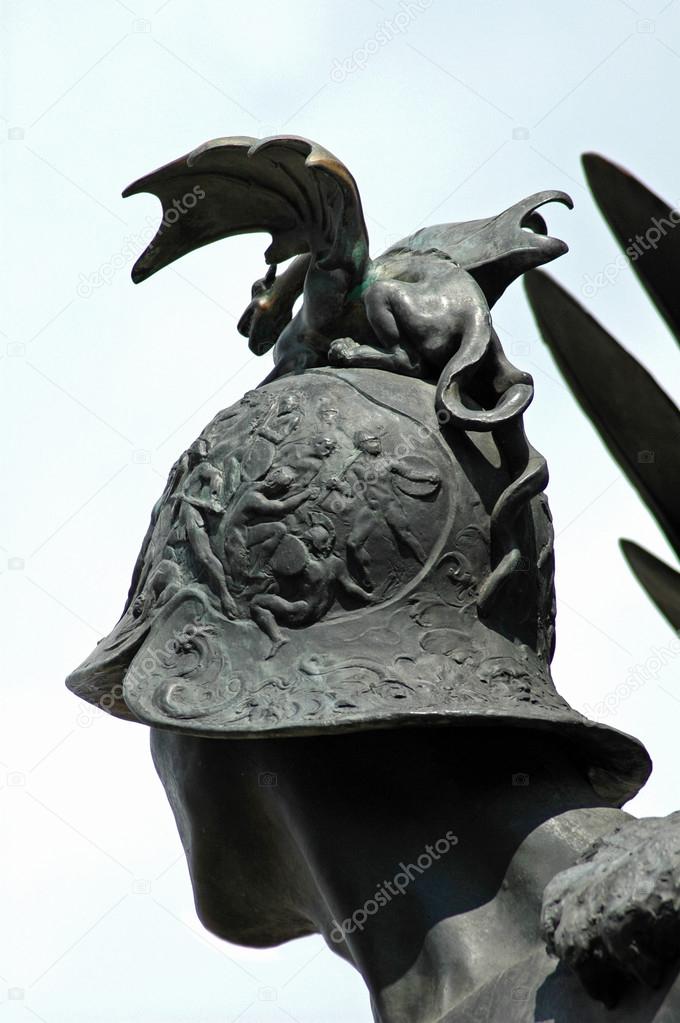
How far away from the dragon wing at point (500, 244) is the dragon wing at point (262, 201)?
189 millimetres

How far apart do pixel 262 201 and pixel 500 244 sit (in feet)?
2.42

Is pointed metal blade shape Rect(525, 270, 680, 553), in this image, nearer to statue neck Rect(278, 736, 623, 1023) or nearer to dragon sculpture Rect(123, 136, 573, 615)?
dragon sculpture Rect(123, 136, 573, 615)

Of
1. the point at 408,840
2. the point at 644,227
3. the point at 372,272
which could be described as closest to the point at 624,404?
the point at 644,227

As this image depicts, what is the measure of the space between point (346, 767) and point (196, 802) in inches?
18.4

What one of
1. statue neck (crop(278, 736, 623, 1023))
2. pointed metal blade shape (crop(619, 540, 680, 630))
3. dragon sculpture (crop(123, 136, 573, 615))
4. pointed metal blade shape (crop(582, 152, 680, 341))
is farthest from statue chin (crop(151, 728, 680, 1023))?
pointed metal blade shape (crop(582, 152, 680, 341))

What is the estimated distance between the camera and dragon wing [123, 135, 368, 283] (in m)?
5.94

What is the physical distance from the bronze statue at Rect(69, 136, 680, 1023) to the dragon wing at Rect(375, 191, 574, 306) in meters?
0.02

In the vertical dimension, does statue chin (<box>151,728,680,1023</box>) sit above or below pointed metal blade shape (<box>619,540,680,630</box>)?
below

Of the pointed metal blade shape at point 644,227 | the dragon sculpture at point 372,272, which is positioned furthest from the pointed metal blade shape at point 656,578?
the dragon sculpture at point 372,272

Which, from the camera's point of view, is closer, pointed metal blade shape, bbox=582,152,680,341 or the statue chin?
the statue chin

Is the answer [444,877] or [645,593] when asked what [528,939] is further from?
[645,593]

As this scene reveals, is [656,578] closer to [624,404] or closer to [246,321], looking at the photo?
[624,404]

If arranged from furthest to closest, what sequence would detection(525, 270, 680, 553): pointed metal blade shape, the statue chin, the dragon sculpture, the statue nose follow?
detection(525, 270, 680, 553): pointed metal blade shape → the statue nose → the dragon sculpture → the statue chin

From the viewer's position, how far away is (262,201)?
20.2 feet
